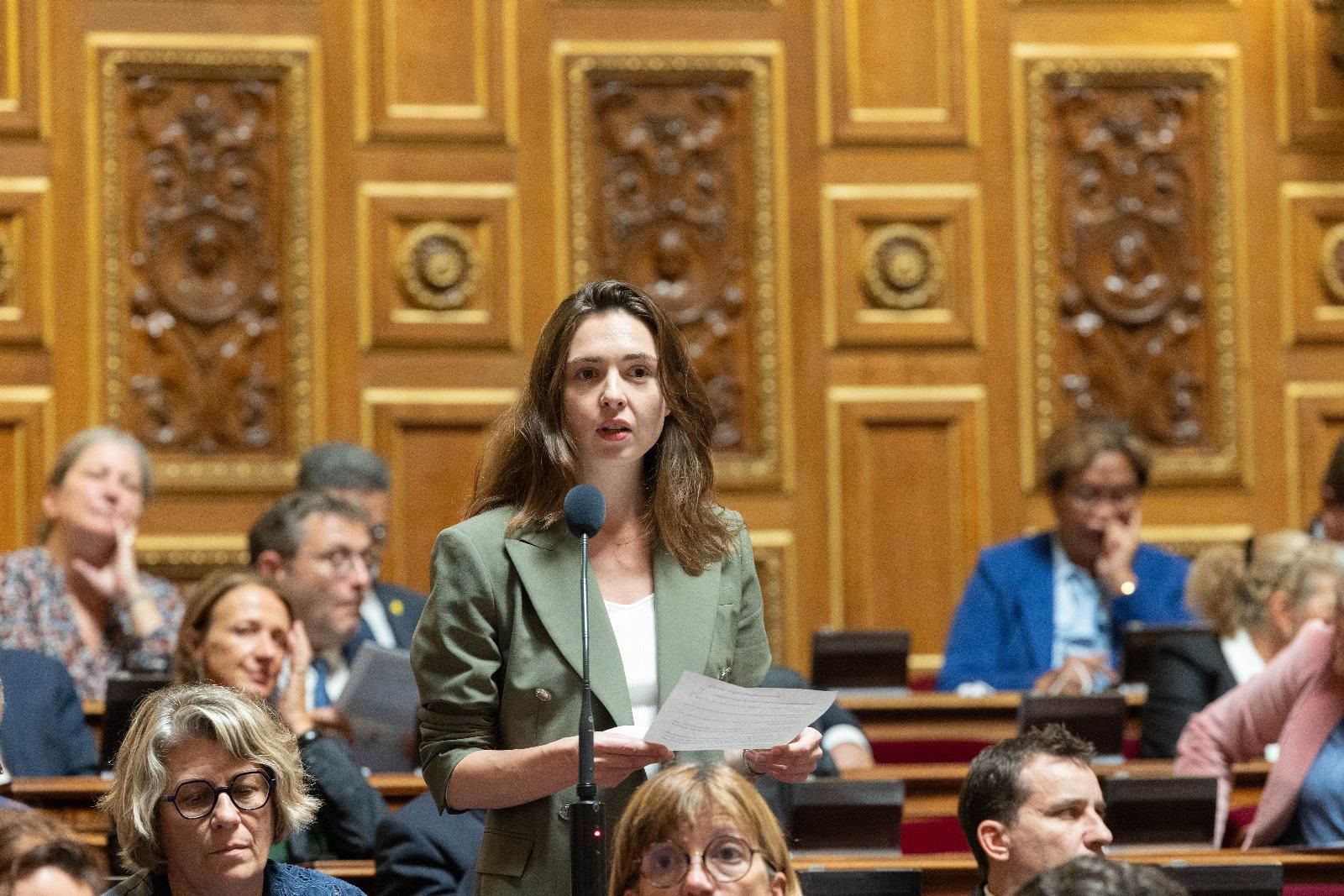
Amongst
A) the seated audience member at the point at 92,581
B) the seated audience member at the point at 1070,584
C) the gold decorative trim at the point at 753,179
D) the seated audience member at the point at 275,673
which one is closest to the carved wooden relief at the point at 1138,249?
the gold decorative trim at the point at 753,179

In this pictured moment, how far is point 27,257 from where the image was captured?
248 inches

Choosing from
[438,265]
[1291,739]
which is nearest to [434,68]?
[438,265]

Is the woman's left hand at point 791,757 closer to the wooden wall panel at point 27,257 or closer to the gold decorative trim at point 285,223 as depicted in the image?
the gold decorative trim at point 285,223

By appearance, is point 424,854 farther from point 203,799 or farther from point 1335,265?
point 1335,265

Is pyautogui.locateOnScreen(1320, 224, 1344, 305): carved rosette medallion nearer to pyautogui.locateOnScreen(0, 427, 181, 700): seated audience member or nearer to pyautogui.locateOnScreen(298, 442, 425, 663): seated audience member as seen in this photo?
pyautogui.locateOnScreen(298, 442, 425, 663): seated audience member

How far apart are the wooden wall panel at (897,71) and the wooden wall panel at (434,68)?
3.35 feet

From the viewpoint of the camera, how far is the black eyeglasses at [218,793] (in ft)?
8.64

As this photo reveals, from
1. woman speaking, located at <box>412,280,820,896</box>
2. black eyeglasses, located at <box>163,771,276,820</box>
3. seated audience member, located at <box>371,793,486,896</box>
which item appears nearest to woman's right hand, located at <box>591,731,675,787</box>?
woman speaking, located at <box>412,280,820,896</box>

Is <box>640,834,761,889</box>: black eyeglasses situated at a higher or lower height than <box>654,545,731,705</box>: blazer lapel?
lower

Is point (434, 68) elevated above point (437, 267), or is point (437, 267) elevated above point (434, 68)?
point (434, 68)

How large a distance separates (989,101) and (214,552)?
284cm

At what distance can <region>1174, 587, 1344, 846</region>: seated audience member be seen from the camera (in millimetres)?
3789

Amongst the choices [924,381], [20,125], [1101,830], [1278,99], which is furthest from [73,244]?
[1101,830]

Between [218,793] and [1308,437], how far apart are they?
484 cm
